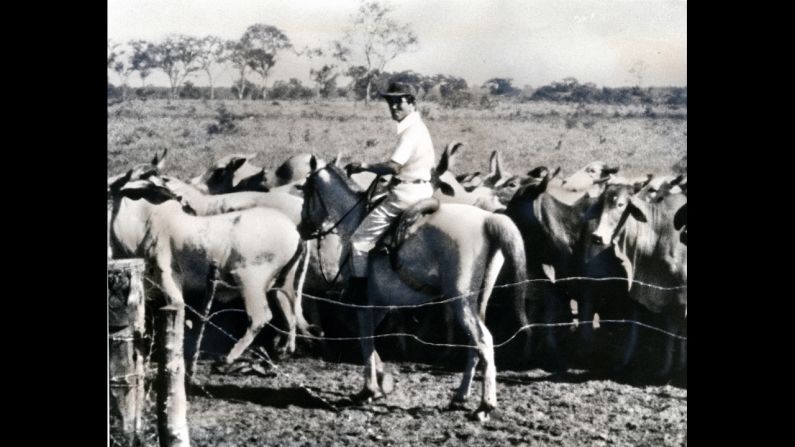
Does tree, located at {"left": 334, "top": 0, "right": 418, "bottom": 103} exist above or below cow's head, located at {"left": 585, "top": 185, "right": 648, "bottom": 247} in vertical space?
above

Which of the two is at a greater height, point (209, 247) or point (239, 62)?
point (239, 62)

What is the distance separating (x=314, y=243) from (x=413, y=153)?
86cm

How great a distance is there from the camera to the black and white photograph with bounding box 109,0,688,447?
22.0ft

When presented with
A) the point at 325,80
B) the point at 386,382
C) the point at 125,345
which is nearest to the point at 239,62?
the point at 325,80

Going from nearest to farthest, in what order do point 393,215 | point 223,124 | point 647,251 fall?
point 393,215 → point 223,124 → point 647,251

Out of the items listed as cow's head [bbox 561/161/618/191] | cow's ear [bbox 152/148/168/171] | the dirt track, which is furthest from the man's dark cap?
the dirt track

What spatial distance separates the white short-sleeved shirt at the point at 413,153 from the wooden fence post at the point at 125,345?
5.72ft

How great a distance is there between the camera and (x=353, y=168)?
6738mm

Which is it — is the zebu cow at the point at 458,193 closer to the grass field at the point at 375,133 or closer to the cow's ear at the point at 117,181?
the grass field at the point at 375,133

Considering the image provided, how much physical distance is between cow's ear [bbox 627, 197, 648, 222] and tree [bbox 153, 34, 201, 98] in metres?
2.96

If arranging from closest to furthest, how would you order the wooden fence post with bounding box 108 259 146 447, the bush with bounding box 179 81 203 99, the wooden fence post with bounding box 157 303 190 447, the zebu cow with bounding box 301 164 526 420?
the wooden fence post with bounding box 108 259 146 447 < the wooden fence post with bounding box 157 303 190 447 < the zebu cow with bounding box 301 164 526 420 < the bush with bounding box 179 81 203 99

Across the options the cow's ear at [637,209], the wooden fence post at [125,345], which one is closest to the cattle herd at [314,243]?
the cow's ear at [637,209]

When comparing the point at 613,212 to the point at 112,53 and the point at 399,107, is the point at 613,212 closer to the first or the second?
the point at 399,107

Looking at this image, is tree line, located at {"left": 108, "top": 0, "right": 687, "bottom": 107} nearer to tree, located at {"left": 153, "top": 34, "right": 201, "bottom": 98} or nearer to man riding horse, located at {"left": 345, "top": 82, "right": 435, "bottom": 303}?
tree, located at {"left": 153, "top": 34, "right": 201, "bottom": 98}
